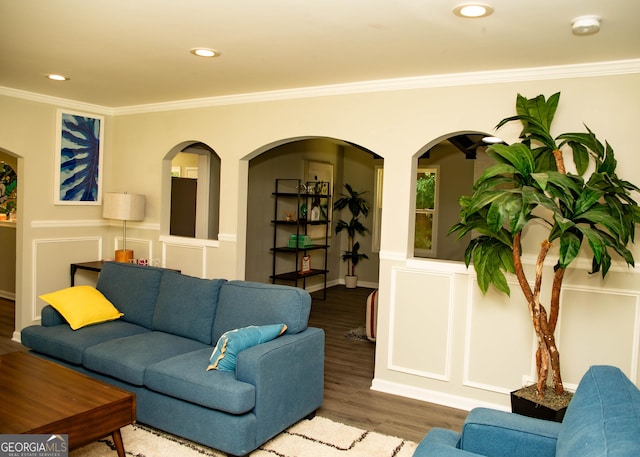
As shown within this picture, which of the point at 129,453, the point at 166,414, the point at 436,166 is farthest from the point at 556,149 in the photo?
the point at 436,166

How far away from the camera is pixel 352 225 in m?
8.91

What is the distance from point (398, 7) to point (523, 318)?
7.46ft

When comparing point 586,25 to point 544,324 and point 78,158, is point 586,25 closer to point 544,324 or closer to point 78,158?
point 544,324

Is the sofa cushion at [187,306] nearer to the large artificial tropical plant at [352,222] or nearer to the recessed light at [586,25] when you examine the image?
the recessed light at [586,25]

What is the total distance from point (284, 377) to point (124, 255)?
3.03 meters

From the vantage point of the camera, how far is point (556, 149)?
3264 millimetres

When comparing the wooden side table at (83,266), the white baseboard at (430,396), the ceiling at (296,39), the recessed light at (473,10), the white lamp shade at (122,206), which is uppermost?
the ceiling at (296,39)

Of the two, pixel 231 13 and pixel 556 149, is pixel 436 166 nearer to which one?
pixel 556 149

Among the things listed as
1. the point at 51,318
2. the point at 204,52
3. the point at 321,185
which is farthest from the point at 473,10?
the point at 321,185

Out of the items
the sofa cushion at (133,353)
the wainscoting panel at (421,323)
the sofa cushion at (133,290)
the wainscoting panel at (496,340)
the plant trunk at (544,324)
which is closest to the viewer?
the plant trunk at (544,324)

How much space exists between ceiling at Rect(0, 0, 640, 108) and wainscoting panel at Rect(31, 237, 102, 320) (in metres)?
1.81

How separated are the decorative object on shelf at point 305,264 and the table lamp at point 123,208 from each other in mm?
2696

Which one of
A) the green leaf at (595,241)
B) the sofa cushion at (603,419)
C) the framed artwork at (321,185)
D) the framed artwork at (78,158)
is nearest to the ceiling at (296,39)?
the green leaf at (595,241)

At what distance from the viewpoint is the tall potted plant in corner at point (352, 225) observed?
880 cm
